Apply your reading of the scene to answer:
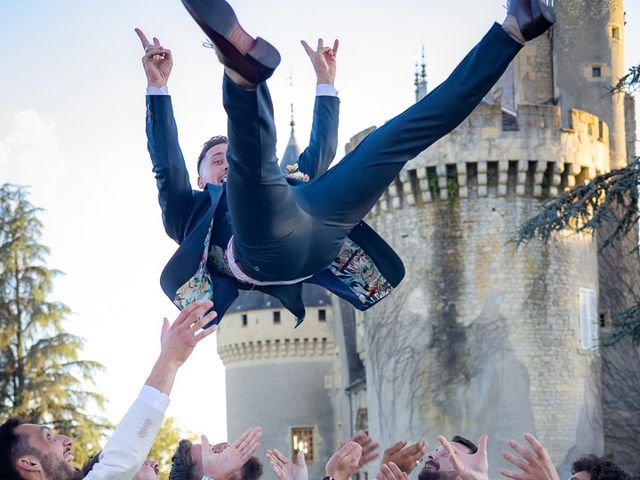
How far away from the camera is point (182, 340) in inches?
186

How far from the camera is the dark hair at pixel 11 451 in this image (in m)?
5.08

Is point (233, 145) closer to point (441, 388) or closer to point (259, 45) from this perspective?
point (259, 45)

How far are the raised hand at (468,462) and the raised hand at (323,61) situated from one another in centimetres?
247

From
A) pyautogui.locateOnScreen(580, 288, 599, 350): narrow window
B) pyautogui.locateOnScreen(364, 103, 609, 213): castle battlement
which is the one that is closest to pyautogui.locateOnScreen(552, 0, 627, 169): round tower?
pyautogui.locateOnScreen(364, 103, 609, 213): castle battlement

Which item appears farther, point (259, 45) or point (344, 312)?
point (344, 312)

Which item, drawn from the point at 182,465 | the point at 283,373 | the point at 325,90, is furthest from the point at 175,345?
the point at 283,373

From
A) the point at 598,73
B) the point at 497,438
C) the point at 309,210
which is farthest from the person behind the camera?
the point at 598,73

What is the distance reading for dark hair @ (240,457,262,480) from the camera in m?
6.59

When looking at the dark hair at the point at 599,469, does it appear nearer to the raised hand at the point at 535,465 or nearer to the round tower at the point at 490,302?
the raised hand at the point at 535,465

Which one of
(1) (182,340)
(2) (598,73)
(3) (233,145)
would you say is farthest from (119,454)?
(2) (598,73)

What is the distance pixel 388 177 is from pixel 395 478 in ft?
4.46

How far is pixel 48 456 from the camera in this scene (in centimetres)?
512

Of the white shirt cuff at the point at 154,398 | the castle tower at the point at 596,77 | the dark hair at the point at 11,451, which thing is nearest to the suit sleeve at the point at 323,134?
the dark hair at the point at 11,451

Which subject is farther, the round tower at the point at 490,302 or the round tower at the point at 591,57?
the round tower at the point at 591,57
